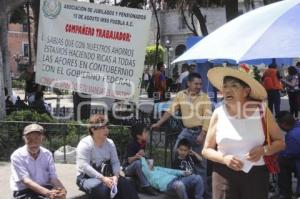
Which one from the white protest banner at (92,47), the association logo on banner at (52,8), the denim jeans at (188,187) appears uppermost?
the association logo on banner at (52,8)

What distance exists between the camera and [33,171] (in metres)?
5.37

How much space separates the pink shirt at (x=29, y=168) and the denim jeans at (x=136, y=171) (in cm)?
157

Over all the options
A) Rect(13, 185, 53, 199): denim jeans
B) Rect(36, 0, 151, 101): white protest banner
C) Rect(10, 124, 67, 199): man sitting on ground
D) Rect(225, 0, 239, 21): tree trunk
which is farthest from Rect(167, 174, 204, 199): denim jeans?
Rect(225, 0, 239, 21): tree trunk

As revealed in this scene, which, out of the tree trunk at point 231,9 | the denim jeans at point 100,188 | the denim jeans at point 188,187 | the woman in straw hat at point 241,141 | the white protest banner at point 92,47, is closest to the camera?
the woman in straw hat at point 241,141

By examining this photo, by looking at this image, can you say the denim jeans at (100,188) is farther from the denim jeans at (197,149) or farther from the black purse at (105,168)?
the denim jeans at (197,149)

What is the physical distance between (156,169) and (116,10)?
2.90 m

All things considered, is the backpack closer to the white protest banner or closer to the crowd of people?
the white protest banner

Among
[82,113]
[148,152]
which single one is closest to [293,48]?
[148,152]

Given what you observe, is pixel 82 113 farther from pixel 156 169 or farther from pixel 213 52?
pixel 213 52

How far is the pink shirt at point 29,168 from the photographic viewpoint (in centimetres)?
529

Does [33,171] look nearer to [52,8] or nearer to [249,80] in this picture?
[249,80]

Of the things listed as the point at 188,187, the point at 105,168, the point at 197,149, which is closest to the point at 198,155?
the point at 197,149

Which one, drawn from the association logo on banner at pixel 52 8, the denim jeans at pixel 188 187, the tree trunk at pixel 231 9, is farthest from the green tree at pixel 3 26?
the tree trunk at pixel 231 9

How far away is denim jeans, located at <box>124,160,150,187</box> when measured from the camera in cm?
682
